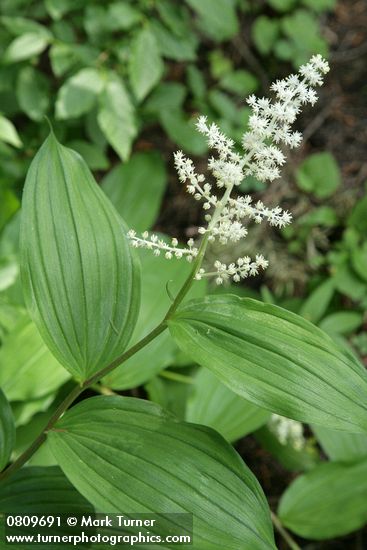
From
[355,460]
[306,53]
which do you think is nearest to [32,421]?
[355,460]

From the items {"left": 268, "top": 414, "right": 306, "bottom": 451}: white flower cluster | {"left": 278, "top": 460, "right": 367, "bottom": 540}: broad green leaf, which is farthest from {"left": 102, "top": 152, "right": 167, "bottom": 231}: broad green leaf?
{"left": 278, "top": 460, "right": 367, "bottom": 540}: broad green leaf

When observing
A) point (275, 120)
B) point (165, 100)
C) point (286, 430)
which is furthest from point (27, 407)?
point (165, 100)

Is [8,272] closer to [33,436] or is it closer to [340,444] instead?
[33,436]

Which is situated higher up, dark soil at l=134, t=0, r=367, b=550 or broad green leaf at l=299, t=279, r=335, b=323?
dark soil at l=134, t=0, r=367, b=550

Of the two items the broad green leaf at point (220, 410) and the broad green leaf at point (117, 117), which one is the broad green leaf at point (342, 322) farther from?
the broad green leaf at point (117, 117)

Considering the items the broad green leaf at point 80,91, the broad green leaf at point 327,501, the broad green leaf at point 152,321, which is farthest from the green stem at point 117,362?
the broad green leaf at point 80,91

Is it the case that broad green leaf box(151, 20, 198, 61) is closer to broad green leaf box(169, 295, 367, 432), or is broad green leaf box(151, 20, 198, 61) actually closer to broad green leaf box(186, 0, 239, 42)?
broad green leaf box(186, 0, 239, 42)
